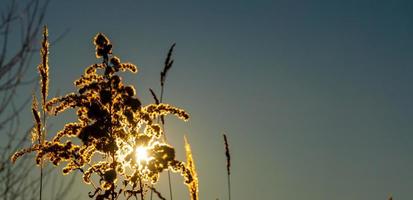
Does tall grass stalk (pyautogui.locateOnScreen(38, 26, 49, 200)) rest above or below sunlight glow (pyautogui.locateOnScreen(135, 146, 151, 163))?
above

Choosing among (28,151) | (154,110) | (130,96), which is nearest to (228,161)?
(154,110)

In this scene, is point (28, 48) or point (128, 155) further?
point (28, 48)

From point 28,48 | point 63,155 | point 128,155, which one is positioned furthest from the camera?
point 28,48

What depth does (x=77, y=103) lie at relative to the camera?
5.15 meters

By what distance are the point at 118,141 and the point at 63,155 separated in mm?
651

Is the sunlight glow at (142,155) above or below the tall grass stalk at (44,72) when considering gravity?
below

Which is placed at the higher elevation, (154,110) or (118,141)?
(154,110)

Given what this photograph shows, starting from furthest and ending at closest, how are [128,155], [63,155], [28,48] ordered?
[28,48] < [63,155] < [128,155]

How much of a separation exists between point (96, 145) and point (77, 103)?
0.52 m

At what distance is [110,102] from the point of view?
4887 millimetres

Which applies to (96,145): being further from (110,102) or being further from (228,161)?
(228,161)

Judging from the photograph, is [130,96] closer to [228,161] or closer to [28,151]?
[28,151]

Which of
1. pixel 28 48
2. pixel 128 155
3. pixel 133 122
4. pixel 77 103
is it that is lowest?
pixel 128 155

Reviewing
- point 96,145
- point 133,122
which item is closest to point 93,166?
point 96,145
